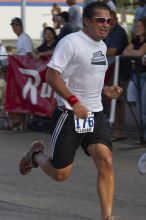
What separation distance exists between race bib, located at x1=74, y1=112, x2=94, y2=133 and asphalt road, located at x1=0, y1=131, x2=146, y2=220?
87 centimetres

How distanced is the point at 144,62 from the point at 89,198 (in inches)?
129

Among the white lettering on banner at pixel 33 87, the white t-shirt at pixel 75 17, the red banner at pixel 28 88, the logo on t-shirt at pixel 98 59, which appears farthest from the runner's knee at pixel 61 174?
the white t-shirt at pixel 75 17

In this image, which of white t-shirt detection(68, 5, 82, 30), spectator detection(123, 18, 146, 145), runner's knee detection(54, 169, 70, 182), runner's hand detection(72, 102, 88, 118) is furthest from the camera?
white t-shirt detection(68, 5, 82, 30)

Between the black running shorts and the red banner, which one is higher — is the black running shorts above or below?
above

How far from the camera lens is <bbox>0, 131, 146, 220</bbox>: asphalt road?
6.54m

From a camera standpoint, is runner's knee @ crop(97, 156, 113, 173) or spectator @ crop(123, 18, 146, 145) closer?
runner's knee @ crop(97, 156, 113, 173)

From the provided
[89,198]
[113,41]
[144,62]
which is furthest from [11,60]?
[89,198]

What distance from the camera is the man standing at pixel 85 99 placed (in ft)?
19.3

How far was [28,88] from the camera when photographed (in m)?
11.9

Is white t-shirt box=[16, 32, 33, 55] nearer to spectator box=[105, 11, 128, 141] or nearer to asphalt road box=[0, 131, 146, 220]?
spectator box=[105, 11, 128, 141]

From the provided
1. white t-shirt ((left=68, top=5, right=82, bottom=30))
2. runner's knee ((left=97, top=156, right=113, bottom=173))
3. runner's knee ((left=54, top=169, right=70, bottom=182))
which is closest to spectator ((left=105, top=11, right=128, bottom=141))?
white t-shirt ((left=68, top=5, right=82, bottom=30))

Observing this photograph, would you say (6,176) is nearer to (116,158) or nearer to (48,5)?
(116,158)

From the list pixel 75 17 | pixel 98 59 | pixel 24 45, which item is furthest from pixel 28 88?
pixel 98 59

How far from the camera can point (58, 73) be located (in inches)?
231
